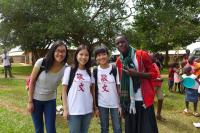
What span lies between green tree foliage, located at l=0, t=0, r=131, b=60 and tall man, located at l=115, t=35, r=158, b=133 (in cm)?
2043

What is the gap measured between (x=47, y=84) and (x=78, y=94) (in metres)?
0.56

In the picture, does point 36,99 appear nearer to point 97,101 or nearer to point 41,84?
point 41,84

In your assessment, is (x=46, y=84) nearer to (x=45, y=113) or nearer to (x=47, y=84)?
(x=47, y=84)

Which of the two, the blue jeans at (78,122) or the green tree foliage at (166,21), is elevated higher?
the green tree foliage at (166,21)

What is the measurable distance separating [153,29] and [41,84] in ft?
99.3

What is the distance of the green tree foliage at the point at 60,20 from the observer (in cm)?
2606

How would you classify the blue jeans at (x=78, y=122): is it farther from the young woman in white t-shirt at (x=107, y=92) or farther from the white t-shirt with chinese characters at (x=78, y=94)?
the young woman in white t-shirt at (x=107, y=92)

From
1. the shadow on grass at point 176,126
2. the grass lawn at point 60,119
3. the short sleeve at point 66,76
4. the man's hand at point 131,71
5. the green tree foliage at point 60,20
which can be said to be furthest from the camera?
the green tree foliage at point 60,20

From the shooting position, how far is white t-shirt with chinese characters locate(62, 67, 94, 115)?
15.7ft

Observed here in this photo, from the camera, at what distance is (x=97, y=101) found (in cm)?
530

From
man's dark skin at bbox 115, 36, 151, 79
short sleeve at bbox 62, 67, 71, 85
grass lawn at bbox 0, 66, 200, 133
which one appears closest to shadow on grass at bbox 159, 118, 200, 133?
grass lawn at bbox 0, 66, 200, 133

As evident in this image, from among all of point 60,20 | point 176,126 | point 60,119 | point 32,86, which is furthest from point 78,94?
point 60,20

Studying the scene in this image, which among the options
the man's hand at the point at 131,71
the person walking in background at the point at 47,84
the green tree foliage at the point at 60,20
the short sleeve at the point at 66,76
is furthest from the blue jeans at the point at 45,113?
the green tree foliage at the point at 60,20

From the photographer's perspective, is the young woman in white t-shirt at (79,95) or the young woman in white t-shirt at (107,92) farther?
the young woman in white t-shirt at (107,92)
